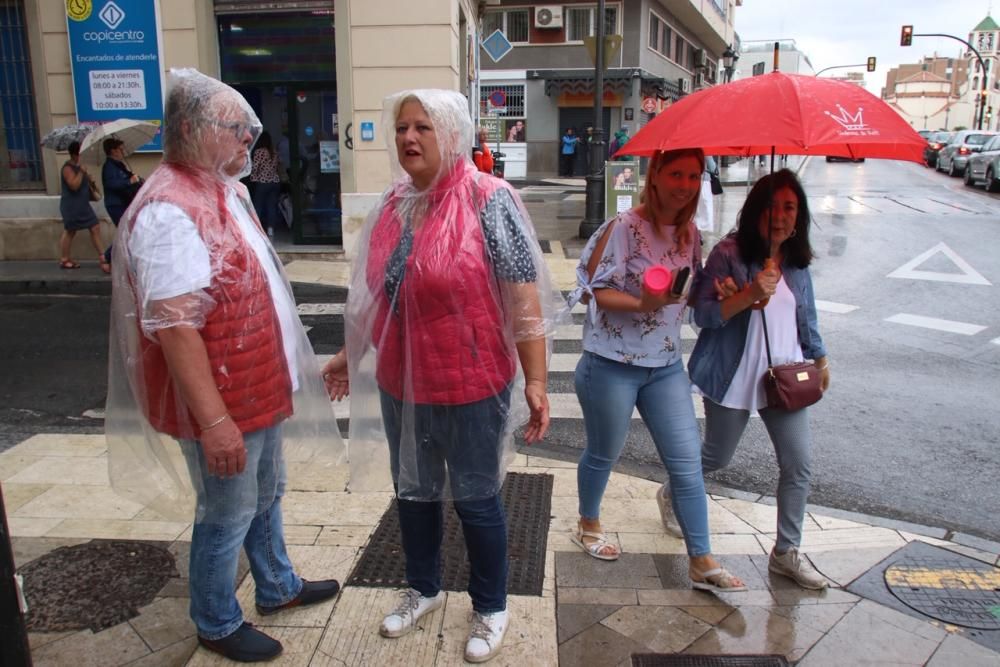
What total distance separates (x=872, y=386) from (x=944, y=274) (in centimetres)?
543

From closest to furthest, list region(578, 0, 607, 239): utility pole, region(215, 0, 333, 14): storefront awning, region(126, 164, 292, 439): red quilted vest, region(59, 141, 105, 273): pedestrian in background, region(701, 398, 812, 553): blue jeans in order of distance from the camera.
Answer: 1. region(126, 164, 292, 439): red quilted vest
2. region(701, 398, 812, 553): blue jeans
3. region(59, 141, 105, 273): pedestrian in background
4. region(215, 0, 333, 14): storefront awning
5. region(578, 0, 607, 239): utility pole

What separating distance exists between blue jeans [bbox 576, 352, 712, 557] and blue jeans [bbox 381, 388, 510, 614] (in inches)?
24.9

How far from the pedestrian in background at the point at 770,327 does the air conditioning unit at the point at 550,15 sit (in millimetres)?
29033

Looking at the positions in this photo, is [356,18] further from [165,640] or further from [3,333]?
[165,640]

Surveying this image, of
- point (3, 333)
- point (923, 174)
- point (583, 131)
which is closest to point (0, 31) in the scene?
point (3, 333)

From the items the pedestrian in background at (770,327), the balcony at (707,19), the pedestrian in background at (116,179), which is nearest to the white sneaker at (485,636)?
the pedestrian in background at (770,327)

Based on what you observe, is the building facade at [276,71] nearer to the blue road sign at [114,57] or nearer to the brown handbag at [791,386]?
the blue road sign at [114,57]

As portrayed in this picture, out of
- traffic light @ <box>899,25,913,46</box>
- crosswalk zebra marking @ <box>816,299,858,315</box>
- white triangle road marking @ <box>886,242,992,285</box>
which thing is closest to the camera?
crosswalk zebra marking @ <box>816,299,858,315</box>

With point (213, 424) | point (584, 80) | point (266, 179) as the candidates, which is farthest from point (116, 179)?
point (584, 80)

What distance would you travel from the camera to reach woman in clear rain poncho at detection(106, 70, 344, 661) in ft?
7.34

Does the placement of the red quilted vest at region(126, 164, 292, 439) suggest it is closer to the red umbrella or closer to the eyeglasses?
the eyeglasses

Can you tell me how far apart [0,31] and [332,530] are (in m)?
11.0

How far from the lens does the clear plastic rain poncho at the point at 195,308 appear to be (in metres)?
2.23

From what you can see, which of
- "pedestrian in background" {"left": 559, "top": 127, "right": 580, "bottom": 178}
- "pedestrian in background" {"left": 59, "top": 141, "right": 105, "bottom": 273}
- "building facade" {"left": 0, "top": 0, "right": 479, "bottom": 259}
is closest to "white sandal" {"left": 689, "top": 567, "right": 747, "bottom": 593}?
"building facade" {"left": 0, "top": 0, "right": 479, "bottom": 259}
